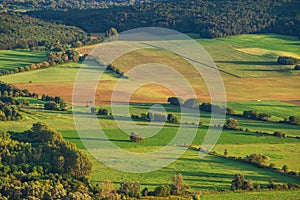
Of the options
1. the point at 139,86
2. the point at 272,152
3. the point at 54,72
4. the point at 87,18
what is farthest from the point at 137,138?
the point at 87,18

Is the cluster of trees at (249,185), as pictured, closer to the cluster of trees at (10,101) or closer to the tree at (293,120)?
the tree at (293,120)

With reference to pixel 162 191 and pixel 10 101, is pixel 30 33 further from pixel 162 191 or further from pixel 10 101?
pixel 162 191

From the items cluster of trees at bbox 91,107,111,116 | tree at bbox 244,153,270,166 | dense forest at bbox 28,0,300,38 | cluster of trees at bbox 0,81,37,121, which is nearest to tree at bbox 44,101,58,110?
cluster of trees at bbox 0,81,37,121

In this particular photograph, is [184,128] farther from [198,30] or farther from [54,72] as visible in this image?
[198,30]

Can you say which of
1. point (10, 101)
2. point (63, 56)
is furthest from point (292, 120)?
point (63, 56)

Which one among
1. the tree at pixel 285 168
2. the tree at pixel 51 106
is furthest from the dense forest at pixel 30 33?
the tree at pixel 285 168

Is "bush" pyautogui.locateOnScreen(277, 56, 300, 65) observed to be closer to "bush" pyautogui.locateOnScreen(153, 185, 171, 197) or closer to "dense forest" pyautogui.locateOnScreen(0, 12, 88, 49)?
"dense forest" pyautogui.locateOnScreen(0, 12, 88, 49)
